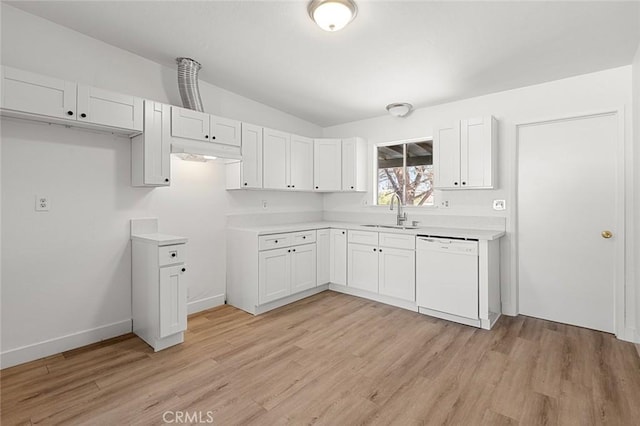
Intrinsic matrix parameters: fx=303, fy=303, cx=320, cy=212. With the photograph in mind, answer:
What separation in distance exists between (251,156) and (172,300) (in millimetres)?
1835

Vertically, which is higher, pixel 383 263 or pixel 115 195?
pixel 115 195

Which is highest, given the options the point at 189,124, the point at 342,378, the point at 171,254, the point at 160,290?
the point at 189,124

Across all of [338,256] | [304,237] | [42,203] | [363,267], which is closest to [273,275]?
[304,237]

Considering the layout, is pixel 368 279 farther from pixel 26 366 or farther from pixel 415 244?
pixel 26 366

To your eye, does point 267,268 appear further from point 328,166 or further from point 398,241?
point 328,166

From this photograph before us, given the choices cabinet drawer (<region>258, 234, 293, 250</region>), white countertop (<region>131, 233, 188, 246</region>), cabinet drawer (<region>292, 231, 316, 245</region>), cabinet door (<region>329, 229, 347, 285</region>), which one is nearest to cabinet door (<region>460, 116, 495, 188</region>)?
cabinet door (<region>329, 229, 347, 285</region>)

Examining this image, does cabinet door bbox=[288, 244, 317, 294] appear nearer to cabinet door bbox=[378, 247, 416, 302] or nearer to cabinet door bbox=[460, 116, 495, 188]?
cabinet door bbox=[378, 247, 416, 302]

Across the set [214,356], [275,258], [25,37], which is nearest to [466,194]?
[275,258]

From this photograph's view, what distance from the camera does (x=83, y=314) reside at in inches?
106

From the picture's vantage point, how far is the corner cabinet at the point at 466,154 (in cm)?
336

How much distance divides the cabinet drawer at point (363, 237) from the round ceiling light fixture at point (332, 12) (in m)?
2.41

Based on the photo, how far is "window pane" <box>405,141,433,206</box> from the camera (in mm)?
4266

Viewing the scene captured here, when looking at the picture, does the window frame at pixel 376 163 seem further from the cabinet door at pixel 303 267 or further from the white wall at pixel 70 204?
the white wall at pixel 70 204

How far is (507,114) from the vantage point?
3484mm
